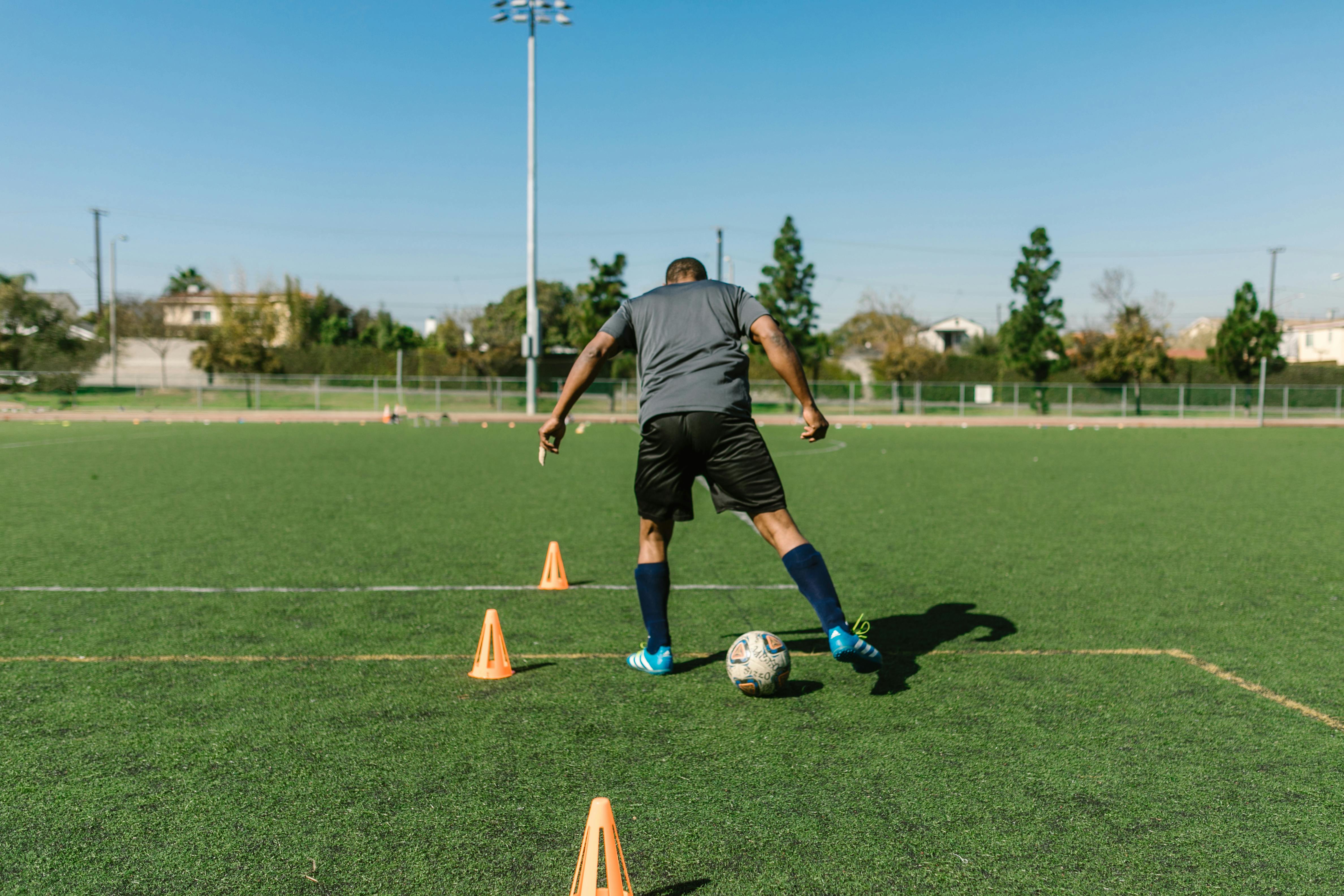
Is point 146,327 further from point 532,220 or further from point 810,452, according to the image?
point 810,452

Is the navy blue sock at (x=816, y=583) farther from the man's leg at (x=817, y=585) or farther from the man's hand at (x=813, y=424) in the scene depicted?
the man's hand at (x=813, y=424)

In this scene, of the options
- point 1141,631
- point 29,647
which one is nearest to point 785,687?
point 1141,631

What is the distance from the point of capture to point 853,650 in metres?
4.13

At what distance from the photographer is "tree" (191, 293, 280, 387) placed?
1827 inches

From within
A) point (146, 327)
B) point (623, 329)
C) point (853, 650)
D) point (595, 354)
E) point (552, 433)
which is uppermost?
point (146, 327)

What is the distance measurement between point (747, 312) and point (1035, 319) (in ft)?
164

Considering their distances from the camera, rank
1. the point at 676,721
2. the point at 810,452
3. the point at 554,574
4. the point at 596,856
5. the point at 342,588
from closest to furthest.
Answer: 1. the point at 596,856
2. the point at 676,721
3. the point at 342,588
4. the point at 554,574
5. the point at 810,452

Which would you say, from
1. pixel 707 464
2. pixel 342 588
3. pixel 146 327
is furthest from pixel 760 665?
pixel 146 327

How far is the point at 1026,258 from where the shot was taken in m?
50.7

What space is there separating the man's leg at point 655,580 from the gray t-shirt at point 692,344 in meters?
0.56

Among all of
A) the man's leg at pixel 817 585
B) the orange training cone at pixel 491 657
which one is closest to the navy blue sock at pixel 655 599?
the man's leg at pixel 817 585

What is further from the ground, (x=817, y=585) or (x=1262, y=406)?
(x=1262, y=406)

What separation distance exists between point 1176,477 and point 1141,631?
10989 mm

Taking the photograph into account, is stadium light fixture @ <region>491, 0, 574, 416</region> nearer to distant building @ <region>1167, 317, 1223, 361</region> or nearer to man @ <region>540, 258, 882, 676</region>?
man @ <region>540, 258, 882, 676</region>
